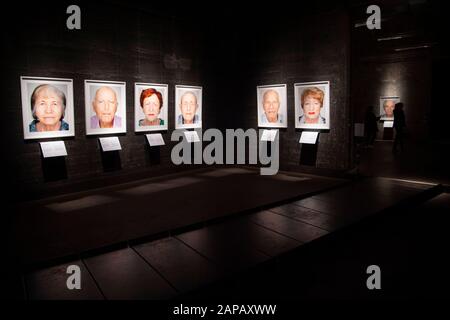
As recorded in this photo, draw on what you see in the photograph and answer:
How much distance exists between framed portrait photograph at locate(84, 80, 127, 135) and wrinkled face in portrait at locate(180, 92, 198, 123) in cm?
188

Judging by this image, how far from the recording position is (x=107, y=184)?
8.64 m

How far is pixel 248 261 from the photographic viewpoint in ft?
14.3

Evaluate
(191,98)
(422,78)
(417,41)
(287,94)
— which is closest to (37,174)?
(191,98)

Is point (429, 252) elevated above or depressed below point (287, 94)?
below

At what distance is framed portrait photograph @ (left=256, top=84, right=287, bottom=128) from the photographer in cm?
1033

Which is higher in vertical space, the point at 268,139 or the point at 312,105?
the point at 312,105

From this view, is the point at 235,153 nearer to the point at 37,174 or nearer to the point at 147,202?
the point at 147,202

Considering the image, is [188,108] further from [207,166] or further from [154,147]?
[207,166]

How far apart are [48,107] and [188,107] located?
394cm

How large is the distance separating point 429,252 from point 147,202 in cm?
500

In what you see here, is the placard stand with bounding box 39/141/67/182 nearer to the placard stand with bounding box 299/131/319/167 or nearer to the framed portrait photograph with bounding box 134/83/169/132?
the framed portrait photograph with bounding box 134/83/169/132

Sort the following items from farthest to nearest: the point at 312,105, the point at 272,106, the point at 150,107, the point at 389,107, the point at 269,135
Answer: the point at 389,107
the point at 269,135
the point at 272,106
the point at 312,105
the point at 150,107

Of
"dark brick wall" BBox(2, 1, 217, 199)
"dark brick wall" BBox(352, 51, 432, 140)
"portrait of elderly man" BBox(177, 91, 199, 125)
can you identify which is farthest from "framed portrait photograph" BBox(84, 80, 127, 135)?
"dark brick wall" BBox(352, 51, 432, 140)

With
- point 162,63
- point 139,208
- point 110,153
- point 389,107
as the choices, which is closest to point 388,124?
point 389,107
